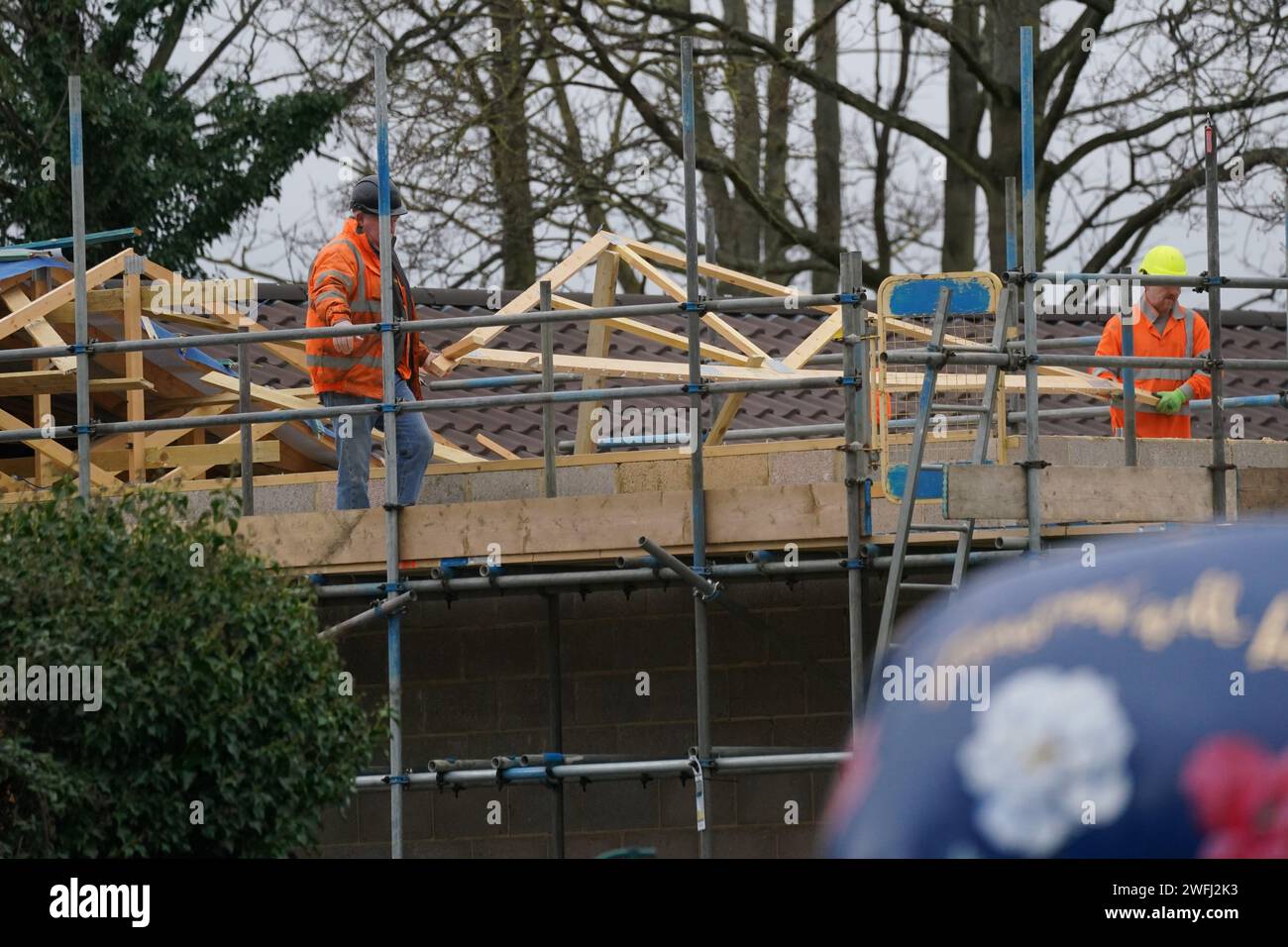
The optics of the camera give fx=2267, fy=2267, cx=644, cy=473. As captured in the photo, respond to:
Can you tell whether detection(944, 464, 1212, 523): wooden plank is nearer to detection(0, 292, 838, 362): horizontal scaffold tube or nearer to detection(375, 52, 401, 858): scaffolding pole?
detection(0, 292, 838, 362): horizontal scaffold tube

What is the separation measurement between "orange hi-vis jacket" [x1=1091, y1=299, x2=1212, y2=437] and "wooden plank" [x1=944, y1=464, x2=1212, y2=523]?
5.71 ft

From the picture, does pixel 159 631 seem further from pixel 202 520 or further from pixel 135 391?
pixel 135 391

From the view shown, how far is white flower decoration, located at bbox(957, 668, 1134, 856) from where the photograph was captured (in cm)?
325

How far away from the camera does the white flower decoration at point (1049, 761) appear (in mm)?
3246

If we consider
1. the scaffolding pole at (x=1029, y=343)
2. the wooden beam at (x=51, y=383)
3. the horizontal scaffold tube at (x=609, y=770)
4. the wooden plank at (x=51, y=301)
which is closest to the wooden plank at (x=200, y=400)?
the wooden beam at (x=51, y=383)

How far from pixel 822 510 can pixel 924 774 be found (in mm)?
6733

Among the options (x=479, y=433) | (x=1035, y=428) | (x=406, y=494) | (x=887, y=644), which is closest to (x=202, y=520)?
(x=406, y=494)

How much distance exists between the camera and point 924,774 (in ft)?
11.1

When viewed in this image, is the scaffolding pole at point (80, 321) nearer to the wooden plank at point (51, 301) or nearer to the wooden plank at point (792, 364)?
the wooden plank at point (51, 301)

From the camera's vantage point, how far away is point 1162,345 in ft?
40.2

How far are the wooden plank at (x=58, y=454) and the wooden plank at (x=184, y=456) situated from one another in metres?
0.14

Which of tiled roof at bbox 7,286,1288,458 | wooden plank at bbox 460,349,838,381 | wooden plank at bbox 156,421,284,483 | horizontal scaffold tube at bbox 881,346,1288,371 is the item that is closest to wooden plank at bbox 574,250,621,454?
wooden plank at bbox 460,349,838,381
